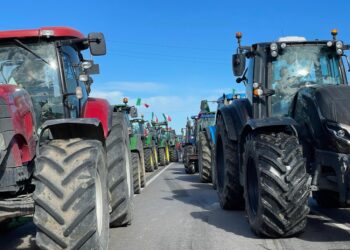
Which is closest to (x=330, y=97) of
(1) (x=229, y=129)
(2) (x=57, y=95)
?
(1) (x=229, y=129)

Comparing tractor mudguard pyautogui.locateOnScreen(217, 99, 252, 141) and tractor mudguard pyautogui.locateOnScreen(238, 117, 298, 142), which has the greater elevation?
tractor mudguard pyautogui.locateOnScreen(238, 117, 298, 142)

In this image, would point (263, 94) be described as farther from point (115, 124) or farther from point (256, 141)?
point (115, 124)

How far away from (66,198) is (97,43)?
2.21m

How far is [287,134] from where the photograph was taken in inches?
225

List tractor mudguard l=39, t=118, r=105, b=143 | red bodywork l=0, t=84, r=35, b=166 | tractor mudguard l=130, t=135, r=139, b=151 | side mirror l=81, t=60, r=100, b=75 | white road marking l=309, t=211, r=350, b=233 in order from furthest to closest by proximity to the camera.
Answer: tractor mudguard l=130, t=135, r=139, b=151, side mirror l=81, t=60, r=100, b=75, white road marking l=309, t=211, r=350, b=233, tractor mudguard l=39, t=118, r=105, b=143, red bodywork l=0, t=84, r=35, b=166

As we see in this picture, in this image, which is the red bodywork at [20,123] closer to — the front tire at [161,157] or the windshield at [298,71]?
Answer: the windshield at [298,71]

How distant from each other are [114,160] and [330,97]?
2.66 m

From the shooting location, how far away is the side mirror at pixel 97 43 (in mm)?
5516

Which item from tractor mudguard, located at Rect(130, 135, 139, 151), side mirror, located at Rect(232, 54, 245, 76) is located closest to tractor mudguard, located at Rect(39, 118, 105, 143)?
side mirror, located at Rect(232, 54, 245, 76)

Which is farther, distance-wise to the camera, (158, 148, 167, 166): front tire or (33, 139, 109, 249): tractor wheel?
(158, 148, 167, 166): front tire

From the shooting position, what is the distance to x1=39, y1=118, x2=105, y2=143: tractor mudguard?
4.48m

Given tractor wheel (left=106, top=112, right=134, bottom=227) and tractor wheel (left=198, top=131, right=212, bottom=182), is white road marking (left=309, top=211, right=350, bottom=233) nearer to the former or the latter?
tractor wheel (left=106, top=112, right=134, bottom=227)

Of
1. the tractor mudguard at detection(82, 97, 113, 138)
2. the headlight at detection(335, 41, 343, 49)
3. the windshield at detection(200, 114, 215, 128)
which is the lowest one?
the windshield at detection(200, 114, 215, 128)

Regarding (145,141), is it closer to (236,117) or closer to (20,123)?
(236,117)
